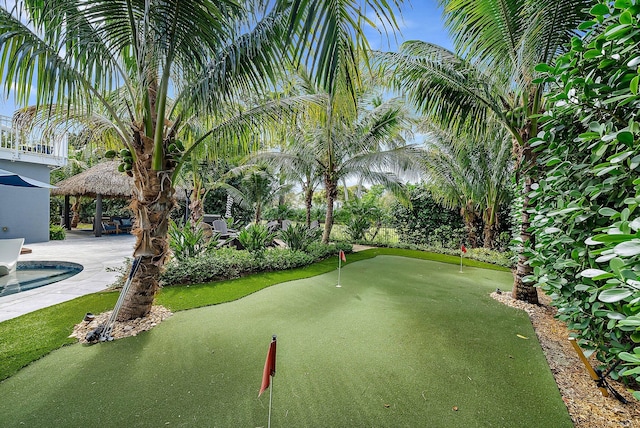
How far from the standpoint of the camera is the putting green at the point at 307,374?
2.32 metres

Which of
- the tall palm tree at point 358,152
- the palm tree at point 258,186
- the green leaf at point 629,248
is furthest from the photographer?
the palm tree at point 258,186

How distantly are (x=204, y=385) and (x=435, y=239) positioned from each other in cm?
1270

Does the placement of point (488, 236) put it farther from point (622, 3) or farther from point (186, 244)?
point (622, 3)

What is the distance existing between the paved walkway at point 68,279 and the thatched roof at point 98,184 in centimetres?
304

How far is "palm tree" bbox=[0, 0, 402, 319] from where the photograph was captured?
10.1 feet

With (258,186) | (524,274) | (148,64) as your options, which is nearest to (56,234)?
(258,186)

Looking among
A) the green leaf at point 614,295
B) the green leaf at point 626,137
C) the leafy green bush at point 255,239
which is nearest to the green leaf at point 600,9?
the green leaf at point 626,137

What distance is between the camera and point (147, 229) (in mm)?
3818

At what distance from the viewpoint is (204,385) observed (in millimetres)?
2689

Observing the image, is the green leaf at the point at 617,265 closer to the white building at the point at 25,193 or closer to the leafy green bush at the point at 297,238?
the leafy green bush at the point at 297,238

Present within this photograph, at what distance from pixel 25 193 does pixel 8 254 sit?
6.25 metres

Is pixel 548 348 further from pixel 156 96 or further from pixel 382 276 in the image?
pixel 156 96

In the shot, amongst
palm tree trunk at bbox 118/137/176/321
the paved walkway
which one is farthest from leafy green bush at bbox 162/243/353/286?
palm tree trunk at bbox 118/137/176/321

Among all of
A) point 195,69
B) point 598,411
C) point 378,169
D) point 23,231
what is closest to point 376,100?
point 378,169
